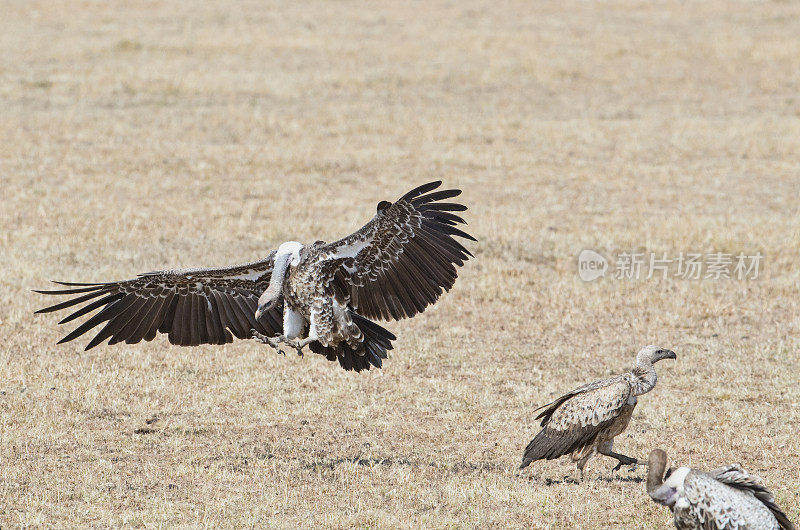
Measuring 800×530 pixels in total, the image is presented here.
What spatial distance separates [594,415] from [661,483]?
171cm

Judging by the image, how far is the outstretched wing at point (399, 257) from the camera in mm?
8008

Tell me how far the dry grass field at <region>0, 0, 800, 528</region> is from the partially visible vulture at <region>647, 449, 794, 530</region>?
1225 millimetres

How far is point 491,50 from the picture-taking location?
31484 mm

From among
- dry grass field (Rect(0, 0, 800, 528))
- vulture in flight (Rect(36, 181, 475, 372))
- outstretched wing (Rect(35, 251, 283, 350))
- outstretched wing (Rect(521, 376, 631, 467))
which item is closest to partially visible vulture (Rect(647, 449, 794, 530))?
dry grass field (Rect(0, 0, 800, 528))

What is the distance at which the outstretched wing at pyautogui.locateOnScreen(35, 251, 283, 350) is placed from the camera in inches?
335

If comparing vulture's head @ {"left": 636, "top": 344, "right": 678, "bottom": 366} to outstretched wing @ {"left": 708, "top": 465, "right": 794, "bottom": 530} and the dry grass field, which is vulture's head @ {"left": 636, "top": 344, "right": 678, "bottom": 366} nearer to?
the dry grass field

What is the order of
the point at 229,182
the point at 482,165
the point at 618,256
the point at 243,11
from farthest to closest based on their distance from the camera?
the point at 243,11 → the point at 482,165 → the point at 229,182 → the point at 618,256

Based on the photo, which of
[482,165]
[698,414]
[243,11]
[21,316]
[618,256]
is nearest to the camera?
[698,414]

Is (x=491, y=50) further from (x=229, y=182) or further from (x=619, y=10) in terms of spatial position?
(x=229, y=182)

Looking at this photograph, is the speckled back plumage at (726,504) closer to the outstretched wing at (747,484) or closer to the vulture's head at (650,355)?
the outstretched wing at (747,484)

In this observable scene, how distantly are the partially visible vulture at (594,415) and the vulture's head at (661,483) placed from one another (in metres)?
1.69

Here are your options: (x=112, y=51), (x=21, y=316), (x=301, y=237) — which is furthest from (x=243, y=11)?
(x=21, y=316)

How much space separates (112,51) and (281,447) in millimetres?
23570

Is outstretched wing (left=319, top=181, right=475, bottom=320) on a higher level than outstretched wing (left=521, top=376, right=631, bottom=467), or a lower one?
higher
